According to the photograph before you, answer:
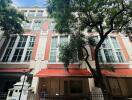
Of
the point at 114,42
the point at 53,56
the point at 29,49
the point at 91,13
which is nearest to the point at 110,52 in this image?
the point at 114,42

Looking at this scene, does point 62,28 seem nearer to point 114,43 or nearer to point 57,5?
point 57,5

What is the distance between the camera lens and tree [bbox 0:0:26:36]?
1323cm

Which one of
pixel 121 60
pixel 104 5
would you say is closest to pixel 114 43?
pixel 121 60

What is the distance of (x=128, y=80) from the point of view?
15.6 meters

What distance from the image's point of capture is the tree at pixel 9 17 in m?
13.2

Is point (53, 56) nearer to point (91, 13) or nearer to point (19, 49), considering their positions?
point (19, 49)

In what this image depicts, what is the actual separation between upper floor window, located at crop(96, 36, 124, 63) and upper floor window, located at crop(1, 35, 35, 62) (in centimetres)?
832

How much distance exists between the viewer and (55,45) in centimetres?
1722

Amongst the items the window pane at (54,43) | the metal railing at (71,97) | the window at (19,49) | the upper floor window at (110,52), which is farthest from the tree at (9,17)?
the upper floor window at (110,52)

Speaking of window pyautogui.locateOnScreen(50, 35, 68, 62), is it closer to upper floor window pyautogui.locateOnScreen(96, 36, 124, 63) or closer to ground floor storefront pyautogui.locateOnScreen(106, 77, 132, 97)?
upper floor window pyautogui.locateOnScreen(96, 36, 124, 63)

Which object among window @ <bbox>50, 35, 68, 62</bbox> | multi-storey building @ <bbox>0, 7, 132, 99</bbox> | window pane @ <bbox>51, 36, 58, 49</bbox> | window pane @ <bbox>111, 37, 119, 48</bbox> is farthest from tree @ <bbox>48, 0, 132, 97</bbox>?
window pane @ <bbox>111, 37, 119, 48</bbox>

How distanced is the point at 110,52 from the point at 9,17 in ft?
38.6

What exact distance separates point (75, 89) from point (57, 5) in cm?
845

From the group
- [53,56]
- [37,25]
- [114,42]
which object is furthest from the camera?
[37,25]
